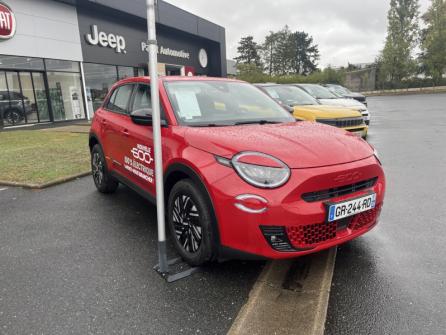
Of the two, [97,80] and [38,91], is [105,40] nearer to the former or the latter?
[97,80]

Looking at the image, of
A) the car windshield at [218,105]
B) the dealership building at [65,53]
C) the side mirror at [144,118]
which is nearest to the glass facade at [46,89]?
the dealership building at [65,53]

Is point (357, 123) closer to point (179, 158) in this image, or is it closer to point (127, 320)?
point (179, 158)

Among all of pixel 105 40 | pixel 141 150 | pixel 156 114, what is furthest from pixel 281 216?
pixel 105 40

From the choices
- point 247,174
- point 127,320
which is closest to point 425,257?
point 247,174

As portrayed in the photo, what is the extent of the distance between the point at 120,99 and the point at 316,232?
3132mm

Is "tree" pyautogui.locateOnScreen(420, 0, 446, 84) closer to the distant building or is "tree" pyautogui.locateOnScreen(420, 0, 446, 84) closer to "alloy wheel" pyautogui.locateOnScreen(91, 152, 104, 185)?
the distant building

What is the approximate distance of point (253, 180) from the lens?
2326 mm

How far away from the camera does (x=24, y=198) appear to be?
495 centimetres

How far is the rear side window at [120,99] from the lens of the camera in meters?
4.16

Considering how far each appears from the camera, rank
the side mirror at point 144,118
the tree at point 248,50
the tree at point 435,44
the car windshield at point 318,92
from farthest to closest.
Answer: the tree at point 248,50 < the tree at point 435,44 < the car windshield at point 318,92 < the side mirror at point 144,118

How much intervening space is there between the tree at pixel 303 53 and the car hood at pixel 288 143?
81.7 metres

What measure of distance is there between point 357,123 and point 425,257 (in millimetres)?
5403

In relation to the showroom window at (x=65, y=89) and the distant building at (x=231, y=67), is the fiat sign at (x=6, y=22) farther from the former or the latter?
the distant building at (x=231, y=67)

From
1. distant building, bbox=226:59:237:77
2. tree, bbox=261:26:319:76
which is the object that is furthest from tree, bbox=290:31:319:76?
distant building, bbox=226:59:237:77
